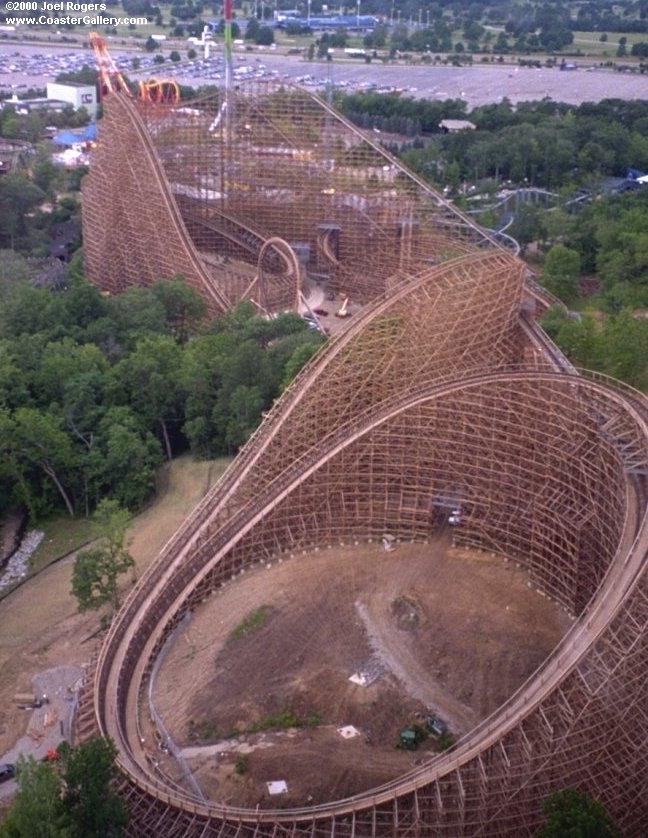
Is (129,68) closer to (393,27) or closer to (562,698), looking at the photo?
(393,27)

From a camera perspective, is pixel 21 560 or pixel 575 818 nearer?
pixel 575 818

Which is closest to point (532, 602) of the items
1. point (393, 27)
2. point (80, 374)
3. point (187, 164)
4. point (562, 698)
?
point (562, 698)

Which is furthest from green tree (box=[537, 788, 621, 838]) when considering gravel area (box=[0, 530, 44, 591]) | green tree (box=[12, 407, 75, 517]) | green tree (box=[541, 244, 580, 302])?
green tree (box=[541, 244, 580, 302])

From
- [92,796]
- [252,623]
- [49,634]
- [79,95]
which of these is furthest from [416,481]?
[79,95]

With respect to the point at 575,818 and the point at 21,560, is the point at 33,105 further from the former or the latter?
the point at 575,818

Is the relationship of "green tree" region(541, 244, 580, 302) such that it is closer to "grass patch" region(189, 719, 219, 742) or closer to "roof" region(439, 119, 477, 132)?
"roof" region(439, 119, 477, 132)
